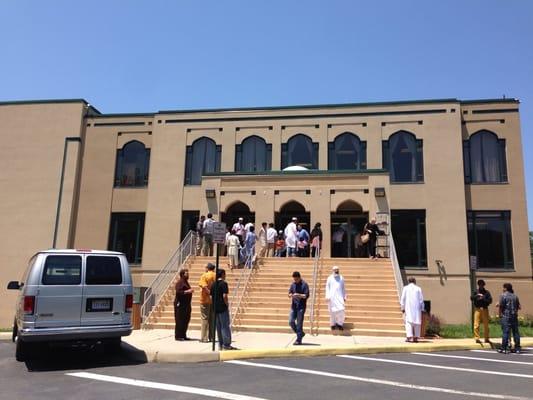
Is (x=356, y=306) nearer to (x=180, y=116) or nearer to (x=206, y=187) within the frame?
(x=206, y=187)

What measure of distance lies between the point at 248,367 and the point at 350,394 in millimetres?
2692

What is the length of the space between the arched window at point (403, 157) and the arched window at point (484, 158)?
2204 millimetres

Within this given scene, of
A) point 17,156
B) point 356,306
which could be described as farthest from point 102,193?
point 356,306

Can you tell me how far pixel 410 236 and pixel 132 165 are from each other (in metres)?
14.9

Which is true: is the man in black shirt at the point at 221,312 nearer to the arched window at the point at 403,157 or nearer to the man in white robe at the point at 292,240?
the man in white robe at the point at 292,240

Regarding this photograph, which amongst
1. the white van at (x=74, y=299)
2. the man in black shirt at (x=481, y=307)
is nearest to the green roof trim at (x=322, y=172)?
the man in black shirt at (x=481, y=307)

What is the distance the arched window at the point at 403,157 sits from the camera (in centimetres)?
2333

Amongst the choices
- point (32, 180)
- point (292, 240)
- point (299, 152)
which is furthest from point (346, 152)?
point (32, 180)

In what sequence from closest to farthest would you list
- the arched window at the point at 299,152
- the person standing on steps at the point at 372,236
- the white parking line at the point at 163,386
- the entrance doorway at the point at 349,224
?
the white parking line at the point at 163,386, the person standing on steps at the point at 372,236, the entrance doorway at the point at 349,224, the arched window at the point at 299,152

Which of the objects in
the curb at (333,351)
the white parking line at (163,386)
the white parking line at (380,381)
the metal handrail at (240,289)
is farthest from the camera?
the metal handrail at (240,289)

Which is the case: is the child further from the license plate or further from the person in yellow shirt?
the license plate

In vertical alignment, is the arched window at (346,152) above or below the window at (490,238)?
above

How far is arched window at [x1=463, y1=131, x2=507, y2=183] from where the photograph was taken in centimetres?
2286

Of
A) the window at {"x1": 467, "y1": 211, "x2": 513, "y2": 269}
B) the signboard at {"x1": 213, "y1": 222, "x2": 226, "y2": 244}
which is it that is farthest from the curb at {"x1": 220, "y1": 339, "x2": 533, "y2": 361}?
the window at {"x1": 467, "y1": 211, "x2": 513, "y2": 269}
